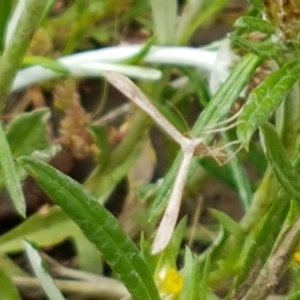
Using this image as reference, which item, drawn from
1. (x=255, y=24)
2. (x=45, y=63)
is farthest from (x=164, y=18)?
(x=255, y=24)

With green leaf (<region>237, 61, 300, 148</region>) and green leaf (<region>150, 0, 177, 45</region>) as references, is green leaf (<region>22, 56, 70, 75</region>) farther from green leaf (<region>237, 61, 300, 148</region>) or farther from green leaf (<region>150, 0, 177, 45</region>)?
green leaf (<region>237, 61, 300, 148</region>)

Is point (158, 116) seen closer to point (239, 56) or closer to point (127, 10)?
point (239, 56)

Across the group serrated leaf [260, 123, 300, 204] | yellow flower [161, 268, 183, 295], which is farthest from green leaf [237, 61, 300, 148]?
yellow flower [161, 268, 183, 295]

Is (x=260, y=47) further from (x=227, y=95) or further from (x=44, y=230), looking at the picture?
(x=44, y=230)

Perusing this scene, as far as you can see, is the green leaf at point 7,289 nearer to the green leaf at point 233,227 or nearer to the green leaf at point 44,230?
the green leaf at point 44,230

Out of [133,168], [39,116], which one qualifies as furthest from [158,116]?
[133,168]
